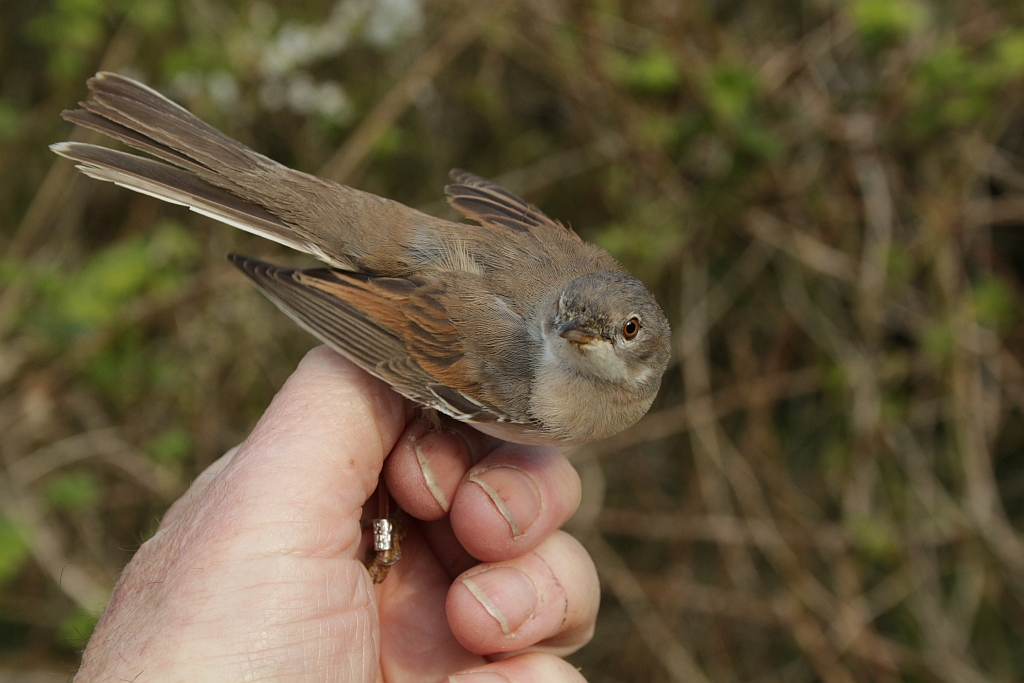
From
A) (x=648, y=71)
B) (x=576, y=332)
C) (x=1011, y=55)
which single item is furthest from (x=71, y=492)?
(x=1011, y=55)

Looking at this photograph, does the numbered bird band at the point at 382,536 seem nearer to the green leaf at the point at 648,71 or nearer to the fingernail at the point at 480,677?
the fingernail at the point at 480,677

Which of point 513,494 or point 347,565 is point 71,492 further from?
point 513,494

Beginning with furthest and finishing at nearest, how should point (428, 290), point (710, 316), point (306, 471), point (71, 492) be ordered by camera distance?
Answer: point (710, 316)
point (71, 492)
point (428, 290)
point (306, 471)

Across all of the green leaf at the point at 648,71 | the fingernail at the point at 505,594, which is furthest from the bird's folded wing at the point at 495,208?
the green leaf at the point at 648,71

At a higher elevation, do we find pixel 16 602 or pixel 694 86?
pixel 694 86

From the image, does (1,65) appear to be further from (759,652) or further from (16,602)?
(759,652)

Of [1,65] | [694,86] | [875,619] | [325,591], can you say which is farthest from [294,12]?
[875,619]

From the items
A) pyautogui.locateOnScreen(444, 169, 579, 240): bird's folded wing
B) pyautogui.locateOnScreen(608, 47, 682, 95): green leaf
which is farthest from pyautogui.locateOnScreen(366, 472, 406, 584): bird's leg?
pyautogui.locateOnScreen(608, 47, 682, 95): green leaf
